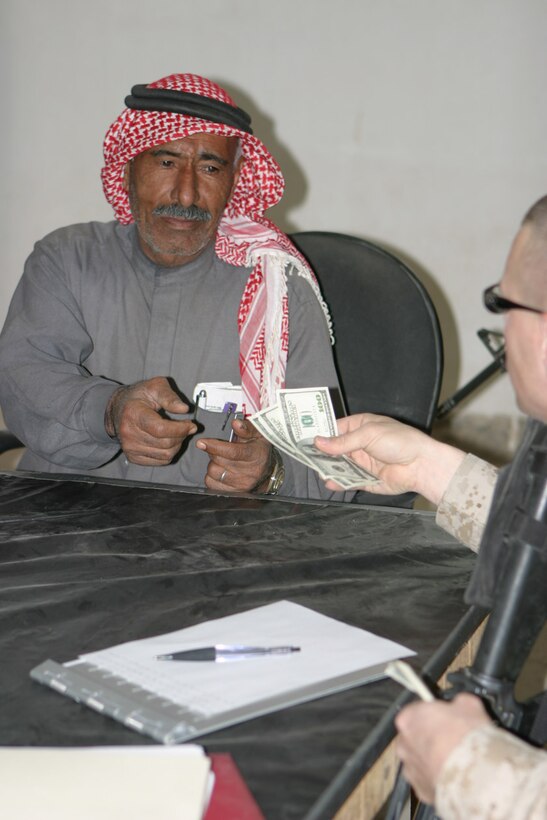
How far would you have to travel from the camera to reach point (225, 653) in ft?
3.62

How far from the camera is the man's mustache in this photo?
2.49m

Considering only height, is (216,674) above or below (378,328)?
below

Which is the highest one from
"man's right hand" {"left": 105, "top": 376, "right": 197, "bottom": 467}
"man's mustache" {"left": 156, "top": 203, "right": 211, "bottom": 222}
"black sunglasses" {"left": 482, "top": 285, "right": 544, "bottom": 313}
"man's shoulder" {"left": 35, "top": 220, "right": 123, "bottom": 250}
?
"black sunglasses" {"left": 482, "top": 285, "right": 544, "bottom": 313}

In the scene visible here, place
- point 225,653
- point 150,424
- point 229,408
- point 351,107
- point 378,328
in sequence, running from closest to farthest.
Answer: point 225,653 < point 150,424 < point 229,408 < point 378,328 < point 351,107

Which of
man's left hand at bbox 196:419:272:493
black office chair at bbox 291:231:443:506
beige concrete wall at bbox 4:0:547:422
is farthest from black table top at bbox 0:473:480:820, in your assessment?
beige concrete wall at bbox 4:0:547:422

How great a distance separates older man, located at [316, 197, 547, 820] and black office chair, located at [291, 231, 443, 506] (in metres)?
0.83

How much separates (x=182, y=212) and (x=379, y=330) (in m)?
0.62

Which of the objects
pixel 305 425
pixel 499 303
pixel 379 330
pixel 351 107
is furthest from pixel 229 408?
pixel 351 107

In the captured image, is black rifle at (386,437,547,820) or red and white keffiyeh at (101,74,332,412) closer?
black rifle at (386,437,547,820)

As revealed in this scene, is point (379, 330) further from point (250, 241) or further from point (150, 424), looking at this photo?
point (150, 424)

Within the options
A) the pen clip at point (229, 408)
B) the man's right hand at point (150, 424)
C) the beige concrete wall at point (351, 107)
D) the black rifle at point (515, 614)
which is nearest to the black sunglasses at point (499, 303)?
the black rifle at point (515, 614)

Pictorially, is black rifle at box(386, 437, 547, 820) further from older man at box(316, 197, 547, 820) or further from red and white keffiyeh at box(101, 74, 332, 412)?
red and white keffiyeh at box(101, 74, 332, 412)

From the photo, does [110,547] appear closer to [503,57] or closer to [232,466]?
[232,466]

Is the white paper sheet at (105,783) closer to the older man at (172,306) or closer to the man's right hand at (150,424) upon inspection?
the man's right hand at (150,424)
